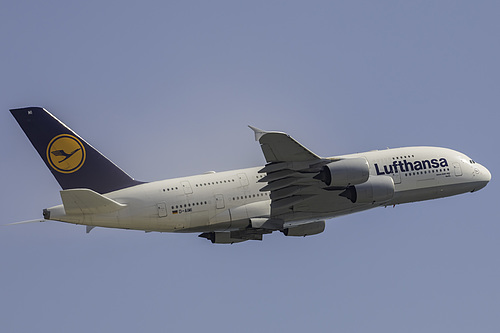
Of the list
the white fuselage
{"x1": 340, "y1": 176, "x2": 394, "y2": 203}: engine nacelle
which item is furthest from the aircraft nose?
{"x1": 340, "y1": 176, "x2": 394, "y2": 203}: engine nacelle

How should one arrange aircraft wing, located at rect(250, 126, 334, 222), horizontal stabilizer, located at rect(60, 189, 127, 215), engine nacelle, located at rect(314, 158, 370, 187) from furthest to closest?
engine nacelle, located at rect(314, 158, 370, 187) → aircraft wing, located at rect(250, 126, 334, 222) → horizontal stabilizer, located at rect(60, 189, 127, 215)

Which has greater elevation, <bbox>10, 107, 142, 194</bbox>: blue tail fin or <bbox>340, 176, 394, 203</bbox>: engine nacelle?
<bbox>10, 107, 142, 194</bbox>: blue tail fin

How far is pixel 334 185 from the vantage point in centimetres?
4841

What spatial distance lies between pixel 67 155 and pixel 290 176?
14.0m

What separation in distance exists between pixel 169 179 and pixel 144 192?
208 cm

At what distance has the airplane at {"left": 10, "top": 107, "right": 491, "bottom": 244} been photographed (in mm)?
47969

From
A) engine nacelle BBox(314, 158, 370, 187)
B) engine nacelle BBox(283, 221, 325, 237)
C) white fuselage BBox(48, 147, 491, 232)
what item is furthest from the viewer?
engine nacelle BBox(283, 221, 325, 237)

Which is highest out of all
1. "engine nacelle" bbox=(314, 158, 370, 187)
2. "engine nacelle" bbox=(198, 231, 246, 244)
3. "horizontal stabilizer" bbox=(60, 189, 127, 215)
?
"engine nacelle" bbox=(314, 158, 370, 187)

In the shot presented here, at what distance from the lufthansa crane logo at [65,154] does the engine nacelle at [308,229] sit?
15220 millimetres

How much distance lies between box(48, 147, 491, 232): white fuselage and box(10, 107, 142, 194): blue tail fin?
104 cm

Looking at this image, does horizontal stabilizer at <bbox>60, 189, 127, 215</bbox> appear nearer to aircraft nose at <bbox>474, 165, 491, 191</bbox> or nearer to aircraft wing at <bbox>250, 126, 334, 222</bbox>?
aircraft wing at <bbox>250, 126, 334, 222</bbox>

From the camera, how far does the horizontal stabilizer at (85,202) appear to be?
153ft

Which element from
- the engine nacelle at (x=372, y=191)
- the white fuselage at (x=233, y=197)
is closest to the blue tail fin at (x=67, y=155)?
the white fuselage at (x=233, y=197)

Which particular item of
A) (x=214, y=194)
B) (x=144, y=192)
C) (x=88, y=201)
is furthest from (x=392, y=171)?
(x=88, y=201)
